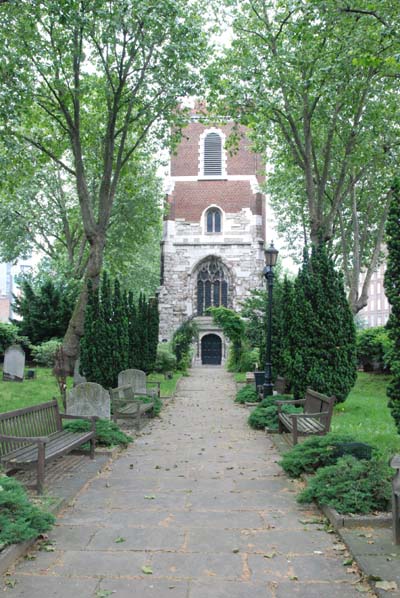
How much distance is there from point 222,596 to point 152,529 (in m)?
1.56

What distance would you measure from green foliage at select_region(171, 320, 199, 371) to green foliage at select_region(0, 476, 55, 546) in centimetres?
2616

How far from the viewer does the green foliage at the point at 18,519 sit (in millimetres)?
4422

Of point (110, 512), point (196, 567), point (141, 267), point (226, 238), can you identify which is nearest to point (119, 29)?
point (110, 512)

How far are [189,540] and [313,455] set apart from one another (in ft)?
8.83

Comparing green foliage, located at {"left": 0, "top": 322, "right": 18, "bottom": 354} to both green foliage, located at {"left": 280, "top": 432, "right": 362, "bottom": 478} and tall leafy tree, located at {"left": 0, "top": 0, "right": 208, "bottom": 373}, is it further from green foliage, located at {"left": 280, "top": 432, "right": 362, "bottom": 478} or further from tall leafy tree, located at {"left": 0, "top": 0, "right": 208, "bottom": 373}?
green foliage, located at {"left": 280, "top": 432, "right": 362, "bottom": 478}

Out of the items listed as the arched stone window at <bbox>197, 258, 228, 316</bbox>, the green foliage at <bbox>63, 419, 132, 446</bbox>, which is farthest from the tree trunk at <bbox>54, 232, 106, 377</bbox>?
the arched stone window at <bbox>197, 258, 228, 316</bbox>

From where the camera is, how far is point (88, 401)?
10375 mm

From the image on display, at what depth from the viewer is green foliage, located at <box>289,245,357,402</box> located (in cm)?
1370

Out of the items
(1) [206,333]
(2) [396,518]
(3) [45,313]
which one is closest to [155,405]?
(2) [396,518]

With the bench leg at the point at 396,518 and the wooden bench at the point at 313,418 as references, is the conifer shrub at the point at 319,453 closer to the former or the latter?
the wooden bench at the point at 313,418

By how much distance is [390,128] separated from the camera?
18.5m

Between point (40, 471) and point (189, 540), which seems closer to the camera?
point (189, 540)

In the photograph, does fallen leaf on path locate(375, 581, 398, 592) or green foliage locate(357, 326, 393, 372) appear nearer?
fallen leaf on path locate(375, 581, 398, 592)

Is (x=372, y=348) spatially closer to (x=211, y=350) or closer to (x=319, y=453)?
(x=319, y=453)
